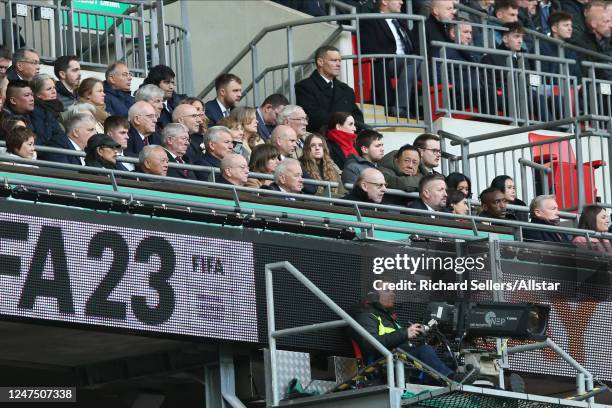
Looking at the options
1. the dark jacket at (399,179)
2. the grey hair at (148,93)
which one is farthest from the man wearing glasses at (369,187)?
the grey hair at (148,93)

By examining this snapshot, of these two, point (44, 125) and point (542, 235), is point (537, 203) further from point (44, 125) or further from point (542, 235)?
point (44, 125)

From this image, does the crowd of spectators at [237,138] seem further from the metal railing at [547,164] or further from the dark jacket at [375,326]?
the dark jacket at [375,326]

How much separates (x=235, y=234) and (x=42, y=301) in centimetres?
183

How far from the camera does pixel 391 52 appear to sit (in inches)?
941

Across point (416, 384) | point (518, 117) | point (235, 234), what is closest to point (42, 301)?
point (235, 234)

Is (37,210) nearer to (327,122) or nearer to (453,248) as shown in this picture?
(453,248)

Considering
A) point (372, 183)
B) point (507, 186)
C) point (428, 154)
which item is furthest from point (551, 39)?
point (372, 183)

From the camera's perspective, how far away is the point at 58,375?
19312 millimetres

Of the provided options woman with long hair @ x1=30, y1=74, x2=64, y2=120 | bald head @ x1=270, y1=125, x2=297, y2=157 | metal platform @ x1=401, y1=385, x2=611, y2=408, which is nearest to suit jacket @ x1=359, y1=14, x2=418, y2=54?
bald head @ x1=270, y1=125, x2=297, y2=157

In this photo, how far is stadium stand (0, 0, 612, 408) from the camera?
16.7 m

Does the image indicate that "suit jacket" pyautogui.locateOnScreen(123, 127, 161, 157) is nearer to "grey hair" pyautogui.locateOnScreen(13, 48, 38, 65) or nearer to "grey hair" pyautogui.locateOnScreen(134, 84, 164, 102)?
"grey hair" pyautogui.locateOnScreen(134, 84, 164, 102)

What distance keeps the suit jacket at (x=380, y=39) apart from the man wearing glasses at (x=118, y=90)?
14.5 feet

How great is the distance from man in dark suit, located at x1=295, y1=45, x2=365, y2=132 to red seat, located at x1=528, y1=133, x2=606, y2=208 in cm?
200

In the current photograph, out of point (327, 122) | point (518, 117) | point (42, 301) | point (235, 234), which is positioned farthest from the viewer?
point (518, 117)
